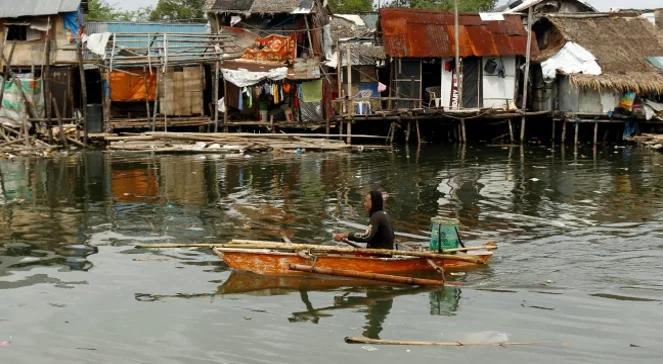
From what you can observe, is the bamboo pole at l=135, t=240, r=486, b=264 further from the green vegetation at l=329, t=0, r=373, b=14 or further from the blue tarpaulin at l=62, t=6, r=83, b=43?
the green vegetation at l=329, t=0, r=373, b=14

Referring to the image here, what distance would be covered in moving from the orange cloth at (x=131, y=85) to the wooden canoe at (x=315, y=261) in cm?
1940

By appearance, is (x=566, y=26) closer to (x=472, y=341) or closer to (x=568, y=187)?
(x=568, y=187)

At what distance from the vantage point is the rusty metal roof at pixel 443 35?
30.0m

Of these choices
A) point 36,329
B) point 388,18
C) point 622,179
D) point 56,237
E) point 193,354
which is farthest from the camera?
point 388,18

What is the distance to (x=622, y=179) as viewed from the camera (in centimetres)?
2116

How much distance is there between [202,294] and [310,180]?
10378 millimetres

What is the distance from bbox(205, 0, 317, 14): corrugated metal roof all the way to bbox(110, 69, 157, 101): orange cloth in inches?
138

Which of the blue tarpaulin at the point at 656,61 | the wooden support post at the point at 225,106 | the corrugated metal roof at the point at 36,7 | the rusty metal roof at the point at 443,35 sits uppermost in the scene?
the corrugated metal roof at the point at 36,7

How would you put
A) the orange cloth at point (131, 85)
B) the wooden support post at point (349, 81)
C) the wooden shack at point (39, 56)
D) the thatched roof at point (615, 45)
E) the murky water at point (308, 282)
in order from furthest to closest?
the orange cloth at point (131, 85)
the wooden shack at point (39, 56)
the thatched roof at point (615, 45)
the wooden support post at point (349, 81)
the murky water at point (308, 282)

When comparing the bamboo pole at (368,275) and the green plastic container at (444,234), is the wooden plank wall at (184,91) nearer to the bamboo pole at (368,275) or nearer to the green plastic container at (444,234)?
the green plastic container at (444,234)

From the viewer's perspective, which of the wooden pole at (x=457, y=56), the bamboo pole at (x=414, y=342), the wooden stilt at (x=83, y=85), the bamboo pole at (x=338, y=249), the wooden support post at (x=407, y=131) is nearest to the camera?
Answer: the bamboo pole at (x=414, y=342)

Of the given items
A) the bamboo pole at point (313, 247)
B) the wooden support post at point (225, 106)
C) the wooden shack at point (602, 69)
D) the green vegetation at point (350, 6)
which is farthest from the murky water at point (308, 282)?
the green vegetation at point (350, 6)

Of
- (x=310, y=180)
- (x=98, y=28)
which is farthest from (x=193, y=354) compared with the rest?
(x=98, y=28)

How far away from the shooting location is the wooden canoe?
35.6 ft
